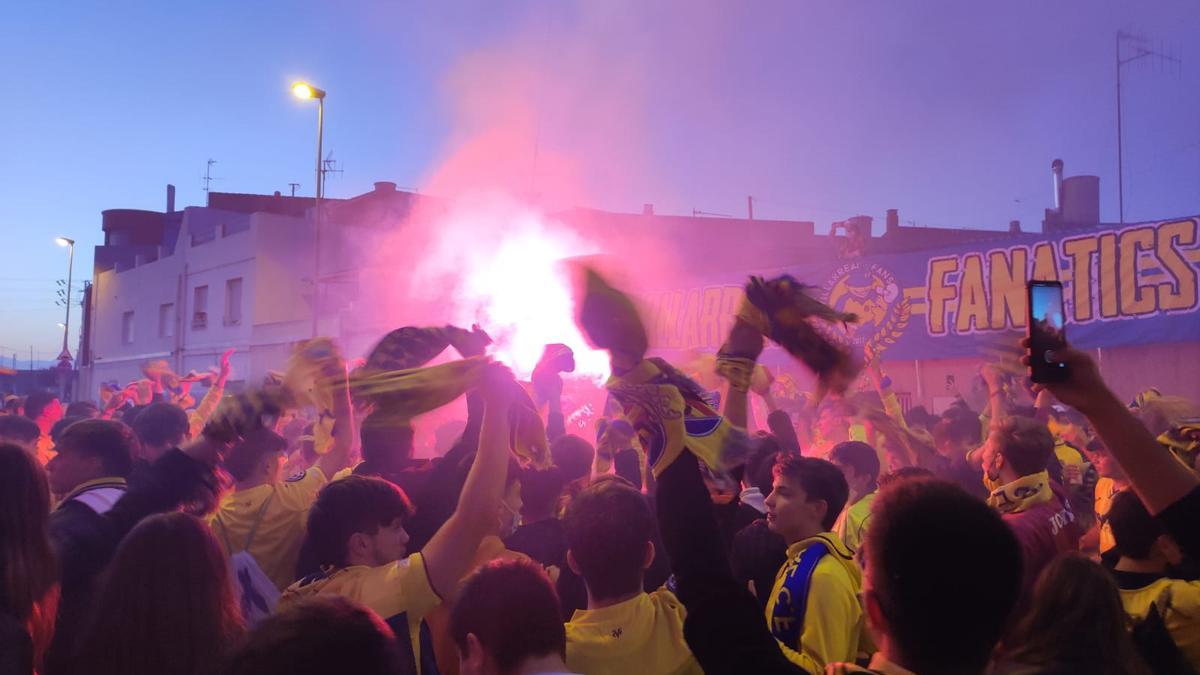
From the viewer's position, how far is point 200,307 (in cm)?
3356

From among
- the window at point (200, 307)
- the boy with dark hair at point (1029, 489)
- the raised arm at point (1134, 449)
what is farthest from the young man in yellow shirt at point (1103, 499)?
the window at point (200, 307)

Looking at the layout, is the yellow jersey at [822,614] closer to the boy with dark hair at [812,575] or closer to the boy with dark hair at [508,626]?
the boy with dark hair at [812,575]

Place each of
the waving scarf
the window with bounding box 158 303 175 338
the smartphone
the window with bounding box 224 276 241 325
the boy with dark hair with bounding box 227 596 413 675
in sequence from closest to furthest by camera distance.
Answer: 1. the boy with dark hair with bounding box 227 596 413 675
2. the smartphone
3. the waving scarf
4. the window with bounding box 224 276 241 325
5. the window with bounding box 158 303 175 338

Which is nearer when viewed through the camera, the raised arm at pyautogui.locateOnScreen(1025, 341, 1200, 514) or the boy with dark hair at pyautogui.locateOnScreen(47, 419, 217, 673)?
the raised arm at pyautogui.locateOnScreen(1025, 341, 1200, 514)

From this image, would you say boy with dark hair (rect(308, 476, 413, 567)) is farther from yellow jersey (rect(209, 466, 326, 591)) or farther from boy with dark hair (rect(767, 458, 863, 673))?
boy with dark hair (rect(767, 458, 863, 673))

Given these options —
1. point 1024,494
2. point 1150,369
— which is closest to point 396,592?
point 1024,494

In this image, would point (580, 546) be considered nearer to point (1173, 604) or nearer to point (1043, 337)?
point (1043, 337)

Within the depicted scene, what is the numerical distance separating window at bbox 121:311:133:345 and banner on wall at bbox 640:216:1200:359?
3300cm

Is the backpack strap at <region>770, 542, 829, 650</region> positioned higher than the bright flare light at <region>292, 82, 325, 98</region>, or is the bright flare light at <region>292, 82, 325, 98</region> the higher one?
the bright flare light at <region>292, 82, 325, 98</region>

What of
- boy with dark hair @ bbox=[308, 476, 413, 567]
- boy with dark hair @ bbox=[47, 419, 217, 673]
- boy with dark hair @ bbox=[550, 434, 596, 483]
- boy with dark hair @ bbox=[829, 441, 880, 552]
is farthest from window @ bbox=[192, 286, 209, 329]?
boy with dark hair @ bbox=[308, 476, 413, 567]

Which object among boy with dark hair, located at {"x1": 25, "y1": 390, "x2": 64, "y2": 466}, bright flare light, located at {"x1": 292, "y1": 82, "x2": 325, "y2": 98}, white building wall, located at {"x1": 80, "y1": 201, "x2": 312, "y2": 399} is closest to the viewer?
boy with dark hair, located at {"x1": 25, "y1": 390, "x2": 64, "y2": 466}

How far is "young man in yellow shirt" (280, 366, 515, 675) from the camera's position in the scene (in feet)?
9.55

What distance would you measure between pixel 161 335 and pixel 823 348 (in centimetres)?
3917

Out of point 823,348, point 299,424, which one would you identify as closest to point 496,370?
point 823,348
